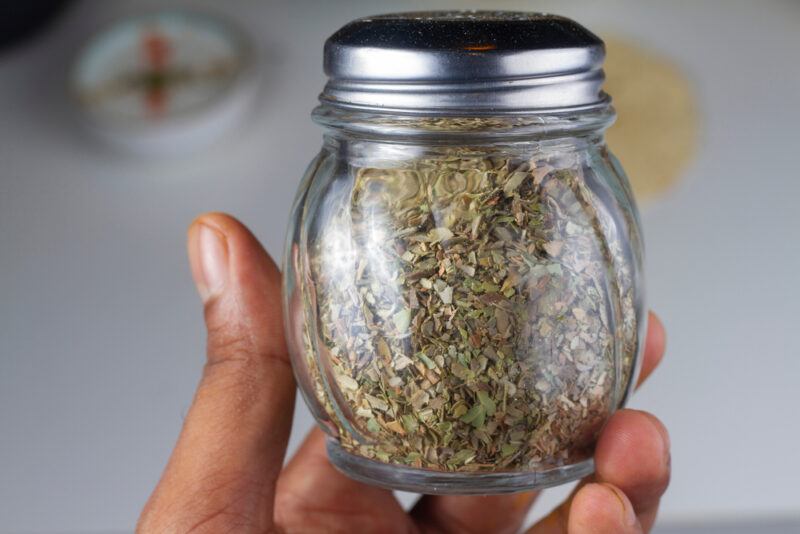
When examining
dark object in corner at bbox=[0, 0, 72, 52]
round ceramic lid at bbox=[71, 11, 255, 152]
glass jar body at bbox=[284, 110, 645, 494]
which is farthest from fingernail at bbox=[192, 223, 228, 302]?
dark object in corner at bbox=[0, 0, 72, 52]

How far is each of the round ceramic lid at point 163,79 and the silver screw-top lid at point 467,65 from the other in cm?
126

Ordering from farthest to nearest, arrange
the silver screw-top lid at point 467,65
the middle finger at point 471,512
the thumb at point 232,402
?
the middle finger at point 471,512, the thumb at point 232,402, the silver screw-top lid at point 467,65

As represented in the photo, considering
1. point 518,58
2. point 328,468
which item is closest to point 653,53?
point 328,468

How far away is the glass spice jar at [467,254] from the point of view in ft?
2.02

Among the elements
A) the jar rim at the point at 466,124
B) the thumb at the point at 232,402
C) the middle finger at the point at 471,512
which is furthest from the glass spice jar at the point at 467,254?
the middle finger at the point at 471,512

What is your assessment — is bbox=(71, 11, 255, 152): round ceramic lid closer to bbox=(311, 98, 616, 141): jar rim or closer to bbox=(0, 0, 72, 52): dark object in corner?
bbox=(0, 0, 72, 52): dark object in corner

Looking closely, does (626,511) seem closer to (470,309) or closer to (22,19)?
(470,309)

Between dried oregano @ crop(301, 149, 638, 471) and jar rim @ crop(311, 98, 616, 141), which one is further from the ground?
jar rim @ crop(311, 98, 616, 141)

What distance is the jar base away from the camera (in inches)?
26.0

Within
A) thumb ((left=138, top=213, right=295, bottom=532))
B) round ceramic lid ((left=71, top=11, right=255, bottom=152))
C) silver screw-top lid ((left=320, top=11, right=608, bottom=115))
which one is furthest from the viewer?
round ceramic lid ((left=71, top=11, right=255, bottom=152))

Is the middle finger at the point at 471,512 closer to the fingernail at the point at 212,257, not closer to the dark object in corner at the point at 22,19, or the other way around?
the fingernail at the point at 212,257

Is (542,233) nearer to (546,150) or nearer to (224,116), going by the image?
(546,150)

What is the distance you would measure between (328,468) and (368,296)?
329mm

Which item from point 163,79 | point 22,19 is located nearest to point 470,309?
point 163,79
